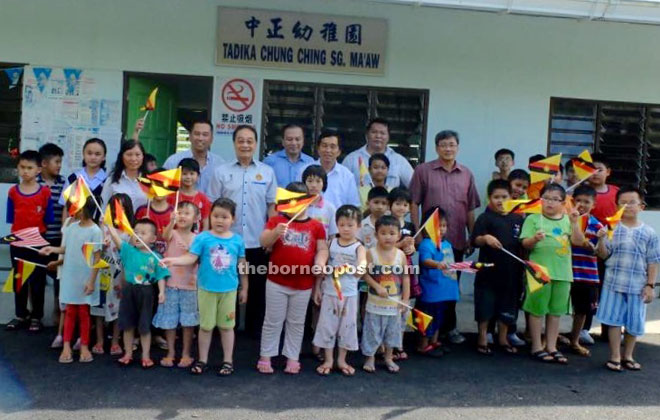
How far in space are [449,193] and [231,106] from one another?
2678 millimetres

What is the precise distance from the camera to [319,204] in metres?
4.76

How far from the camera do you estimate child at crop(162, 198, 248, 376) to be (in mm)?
4430

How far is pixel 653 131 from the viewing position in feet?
25.0

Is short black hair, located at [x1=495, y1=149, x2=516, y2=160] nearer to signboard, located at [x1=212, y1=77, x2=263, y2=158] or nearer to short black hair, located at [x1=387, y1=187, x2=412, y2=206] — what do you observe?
short black hair, located at [x1=387, y1=187, x2=412, y2=206]

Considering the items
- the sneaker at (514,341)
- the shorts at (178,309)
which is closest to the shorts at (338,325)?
the shorts at (178,309)

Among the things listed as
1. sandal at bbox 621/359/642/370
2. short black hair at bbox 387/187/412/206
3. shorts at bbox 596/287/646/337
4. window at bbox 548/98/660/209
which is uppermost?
window at bbox 548/98/660/209

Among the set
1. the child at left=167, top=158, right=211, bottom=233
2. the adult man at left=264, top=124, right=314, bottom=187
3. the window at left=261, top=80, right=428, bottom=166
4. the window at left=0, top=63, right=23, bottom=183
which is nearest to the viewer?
the child at left=167, top=158, right=211, bottom=233

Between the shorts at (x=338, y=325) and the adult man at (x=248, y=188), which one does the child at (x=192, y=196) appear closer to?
the adult man at (x=248, y=188)

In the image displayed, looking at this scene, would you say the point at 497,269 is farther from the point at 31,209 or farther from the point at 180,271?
the point at 31,209

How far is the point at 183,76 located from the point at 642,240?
474 centimetres

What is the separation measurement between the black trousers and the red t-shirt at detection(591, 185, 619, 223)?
4844mm

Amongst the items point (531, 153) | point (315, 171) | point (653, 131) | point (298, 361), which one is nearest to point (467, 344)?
point (298, 361)

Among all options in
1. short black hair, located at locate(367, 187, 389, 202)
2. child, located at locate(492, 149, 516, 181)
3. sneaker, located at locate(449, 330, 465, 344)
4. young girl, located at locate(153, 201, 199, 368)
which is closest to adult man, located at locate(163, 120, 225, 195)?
young girl, located at locate(153, 201, 199, 368)

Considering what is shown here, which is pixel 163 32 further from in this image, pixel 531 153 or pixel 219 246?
pixel 531 153
